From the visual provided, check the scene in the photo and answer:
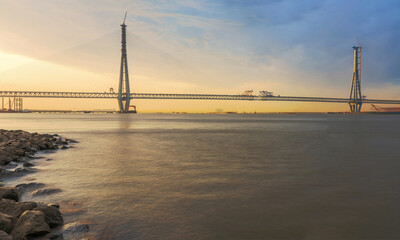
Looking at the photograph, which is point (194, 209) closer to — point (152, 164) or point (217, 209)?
point (217, 209)

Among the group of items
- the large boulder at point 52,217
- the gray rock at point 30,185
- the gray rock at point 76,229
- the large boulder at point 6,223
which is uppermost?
the large boulder at point 6,223

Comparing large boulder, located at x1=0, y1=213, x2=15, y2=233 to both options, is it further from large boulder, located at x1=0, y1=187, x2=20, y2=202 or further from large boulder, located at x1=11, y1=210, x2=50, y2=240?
large boulder, located at x1=0, y1=187, x2=20, y2=202

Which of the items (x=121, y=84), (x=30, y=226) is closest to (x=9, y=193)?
(x=30, y=226)

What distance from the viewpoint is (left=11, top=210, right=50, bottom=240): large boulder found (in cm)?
344

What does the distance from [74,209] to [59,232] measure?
1050 millimetres

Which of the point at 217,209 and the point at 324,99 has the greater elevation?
the point at 324,99

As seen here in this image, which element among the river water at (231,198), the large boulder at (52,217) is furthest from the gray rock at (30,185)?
the large boulder at (52,217)

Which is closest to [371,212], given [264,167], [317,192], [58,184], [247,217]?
[317,192]

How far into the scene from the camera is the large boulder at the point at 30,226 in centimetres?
Answer: 344

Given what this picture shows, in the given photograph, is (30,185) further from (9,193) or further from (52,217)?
(52,217)

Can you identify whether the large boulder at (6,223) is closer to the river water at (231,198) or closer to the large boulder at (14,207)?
the large boulder at (14,207)

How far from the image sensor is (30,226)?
3.51m

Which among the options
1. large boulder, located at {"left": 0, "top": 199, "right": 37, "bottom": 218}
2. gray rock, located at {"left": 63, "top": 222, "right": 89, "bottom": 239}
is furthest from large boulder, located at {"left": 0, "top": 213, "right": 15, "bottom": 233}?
gray rock, located at {"left": 63, "top": 222, "right": 89, "bottom": 239}

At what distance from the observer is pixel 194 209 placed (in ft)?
15.7
